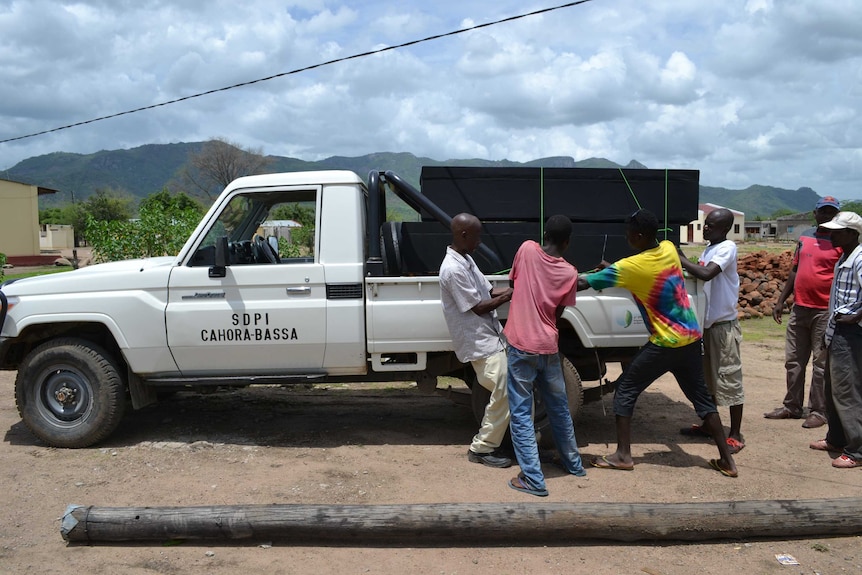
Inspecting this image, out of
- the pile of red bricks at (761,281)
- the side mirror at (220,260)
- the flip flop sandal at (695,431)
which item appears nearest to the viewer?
the side mirror at (220,260)

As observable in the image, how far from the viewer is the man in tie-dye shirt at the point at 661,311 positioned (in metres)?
4.61

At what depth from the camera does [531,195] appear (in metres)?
5.42

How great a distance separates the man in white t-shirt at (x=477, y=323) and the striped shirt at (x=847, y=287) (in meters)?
2.53

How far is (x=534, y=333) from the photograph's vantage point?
4.50 meters

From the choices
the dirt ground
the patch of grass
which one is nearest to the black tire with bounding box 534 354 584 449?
the dirt ground

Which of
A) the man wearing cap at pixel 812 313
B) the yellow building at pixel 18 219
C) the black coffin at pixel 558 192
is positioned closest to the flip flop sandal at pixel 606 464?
the black coffin at pixel 558 192

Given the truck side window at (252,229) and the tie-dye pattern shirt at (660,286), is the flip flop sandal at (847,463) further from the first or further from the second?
the truck side window at (252,229)

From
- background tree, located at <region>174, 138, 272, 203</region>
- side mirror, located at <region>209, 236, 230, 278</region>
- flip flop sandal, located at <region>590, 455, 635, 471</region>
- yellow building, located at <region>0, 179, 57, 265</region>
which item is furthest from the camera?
background tree, located at <region>174, 138, 272, 203</region>

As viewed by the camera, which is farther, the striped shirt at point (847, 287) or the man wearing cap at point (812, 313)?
the man wearing cap at point (812, 313)

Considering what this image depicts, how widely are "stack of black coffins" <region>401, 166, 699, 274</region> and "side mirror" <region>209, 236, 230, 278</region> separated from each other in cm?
137

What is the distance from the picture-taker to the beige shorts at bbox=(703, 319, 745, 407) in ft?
17.5

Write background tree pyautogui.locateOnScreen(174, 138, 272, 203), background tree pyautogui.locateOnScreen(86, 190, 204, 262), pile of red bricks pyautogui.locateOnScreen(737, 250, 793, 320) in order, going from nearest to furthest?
1. background tree pyautogui.locateOnScreen(86, 190, 204, 262)
2. pile of red bricks pyautogui.locateOnScreen(737, 250, 793, 320)
3. background tree pyautogui.locateOnScreen(174, 138, 272, 203)

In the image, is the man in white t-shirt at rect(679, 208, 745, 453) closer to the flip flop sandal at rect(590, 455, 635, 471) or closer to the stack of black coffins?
the stack of black coffins

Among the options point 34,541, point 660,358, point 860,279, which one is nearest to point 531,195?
point 660,358
